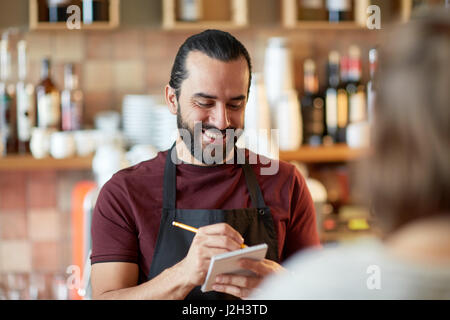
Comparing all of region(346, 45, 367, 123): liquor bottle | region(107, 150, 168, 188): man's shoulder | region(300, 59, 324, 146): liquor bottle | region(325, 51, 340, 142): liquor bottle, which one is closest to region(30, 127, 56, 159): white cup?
region(107, 150, 168, 188): man's shoulder

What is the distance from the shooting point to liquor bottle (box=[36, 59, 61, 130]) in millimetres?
2355

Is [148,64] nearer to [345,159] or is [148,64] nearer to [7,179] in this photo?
[7,179]

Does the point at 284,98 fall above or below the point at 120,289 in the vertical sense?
above

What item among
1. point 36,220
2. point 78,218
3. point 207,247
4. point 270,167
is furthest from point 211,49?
point 36,220

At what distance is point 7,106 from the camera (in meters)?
2.39

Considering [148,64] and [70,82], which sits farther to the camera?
[148,64]

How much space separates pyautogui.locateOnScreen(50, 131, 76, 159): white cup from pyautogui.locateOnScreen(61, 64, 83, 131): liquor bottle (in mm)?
98

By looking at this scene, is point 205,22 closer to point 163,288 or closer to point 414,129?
point 163,288

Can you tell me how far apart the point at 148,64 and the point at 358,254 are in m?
2.04

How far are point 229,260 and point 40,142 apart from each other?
1.44 m

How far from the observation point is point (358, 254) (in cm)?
79

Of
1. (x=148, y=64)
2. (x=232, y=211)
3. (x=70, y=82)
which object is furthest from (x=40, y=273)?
(x=232, y=211)

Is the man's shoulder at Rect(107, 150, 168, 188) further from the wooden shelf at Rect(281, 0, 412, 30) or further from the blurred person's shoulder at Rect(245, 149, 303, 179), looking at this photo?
the wooden shelf at Rect(281, 0, 412, 30)

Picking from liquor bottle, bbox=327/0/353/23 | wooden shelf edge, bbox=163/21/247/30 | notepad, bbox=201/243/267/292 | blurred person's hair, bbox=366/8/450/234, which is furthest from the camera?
liquor bottle, bbox=327/0/353/23
